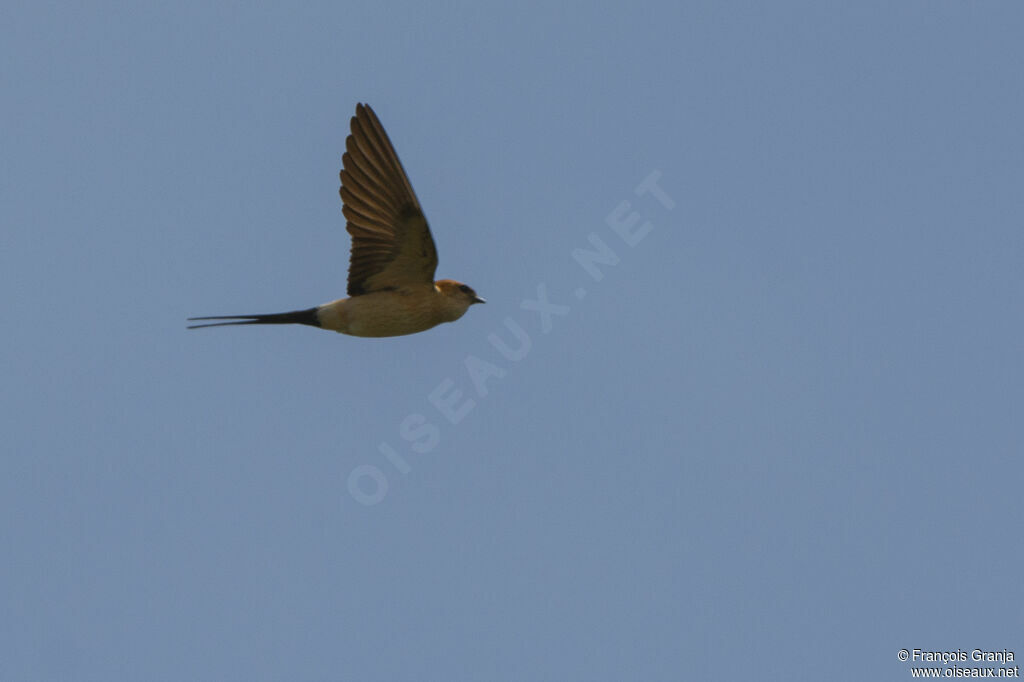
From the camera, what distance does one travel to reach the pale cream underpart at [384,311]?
1025 cm

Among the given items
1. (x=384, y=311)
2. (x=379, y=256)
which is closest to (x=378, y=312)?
(x=384, y=311)

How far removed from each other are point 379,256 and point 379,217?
0.90ft

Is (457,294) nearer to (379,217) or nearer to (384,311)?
(384,311)

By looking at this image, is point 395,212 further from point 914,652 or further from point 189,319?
point 914,652

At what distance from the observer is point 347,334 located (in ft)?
34.2

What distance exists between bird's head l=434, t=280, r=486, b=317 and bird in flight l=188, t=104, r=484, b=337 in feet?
0.06

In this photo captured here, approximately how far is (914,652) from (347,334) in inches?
181

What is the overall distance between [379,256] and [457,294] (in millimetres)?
658

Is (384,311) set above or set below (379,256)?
below

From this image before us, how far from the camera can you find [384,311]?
403 inches

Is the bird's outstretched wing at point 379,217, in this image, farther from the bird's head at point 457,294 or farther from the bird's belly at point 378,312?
the bird's head at point 457,294

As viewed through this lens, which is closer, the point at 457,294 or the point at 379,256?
the point at 379,256

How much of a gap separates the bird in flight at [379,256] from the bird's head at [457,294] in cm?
2


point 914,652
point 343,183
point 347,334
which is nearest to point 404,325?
point 347,334
